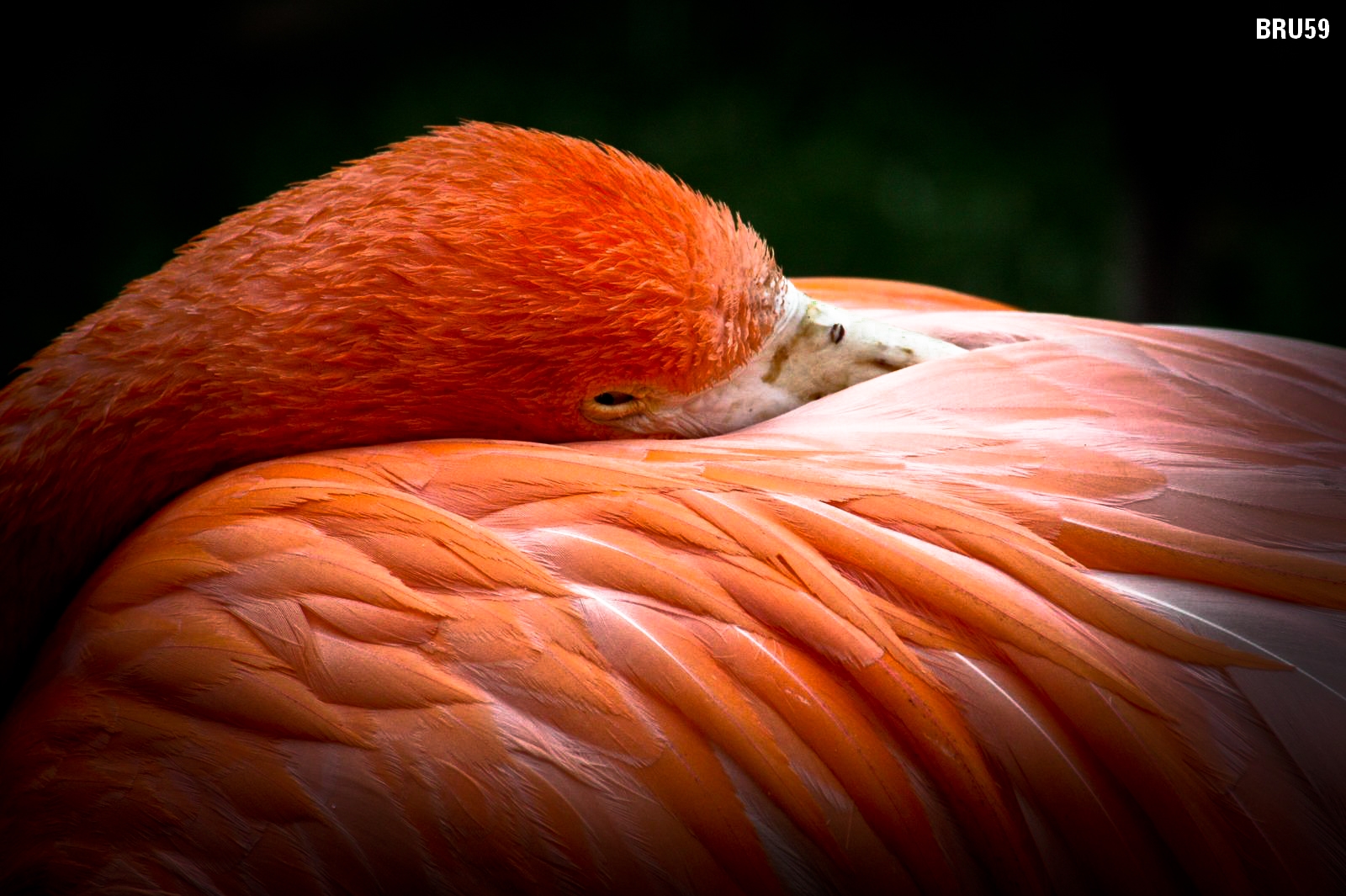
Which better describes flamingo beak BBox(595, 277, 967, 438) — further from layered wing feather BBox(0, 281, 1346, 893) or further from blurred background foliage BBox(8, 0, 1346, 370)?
blurred background foliage BBox(8, 0, 1346, 370)

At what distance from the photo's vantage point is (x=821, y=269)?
296 centimetres

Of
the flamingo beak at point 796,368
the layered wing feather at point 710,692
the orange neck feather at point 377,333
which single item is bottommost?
the layered wing feather at point 710,692

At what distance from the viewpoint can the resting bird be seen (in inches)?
31.4

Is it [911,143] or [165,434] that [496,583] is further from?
[911,143]

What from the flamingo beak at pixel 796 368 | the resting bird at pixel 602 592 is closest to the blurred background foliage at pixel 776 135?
the flamingo beak at pixel 796 368

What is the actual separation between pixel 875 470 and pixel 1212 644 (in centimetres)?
31

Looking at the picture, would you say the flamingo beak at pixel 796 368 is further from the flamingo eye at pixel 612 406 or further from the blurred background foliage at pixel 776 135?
the blurred background foliage at pixel 776 135

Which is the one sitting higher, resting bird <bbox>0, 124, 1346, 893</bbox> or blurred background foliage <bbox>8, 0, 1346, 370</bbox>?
blurred background foliage <bbox>8, 0, 1346, 370</bbox>

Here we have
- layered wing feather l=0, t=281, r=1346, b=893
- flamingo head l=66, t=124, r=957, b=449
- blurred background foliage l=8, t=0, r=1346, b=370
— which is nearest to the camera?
layered wing feather l=0, t=281, r=1346, b=893

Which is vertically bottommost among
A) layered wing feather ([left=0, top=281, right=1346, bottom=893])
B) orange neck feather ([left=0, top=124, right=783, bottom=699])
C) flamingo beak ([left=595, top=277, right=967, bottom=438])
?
layered wing feather ([left=0, top=281, right=1346, bottom=893])

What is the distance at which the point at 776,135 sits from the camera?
3113 millimetres

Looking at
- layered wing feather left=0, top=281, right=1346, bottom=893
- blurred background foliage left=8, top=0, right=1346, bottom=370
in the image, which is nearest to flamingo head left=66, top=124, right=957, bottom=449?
layered wing feather left=0, top=281, right=1346, bottom=893

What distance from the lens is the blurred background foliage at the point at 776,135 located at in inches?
96.9

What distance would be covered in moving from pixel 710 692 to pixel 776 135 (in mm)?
2586
